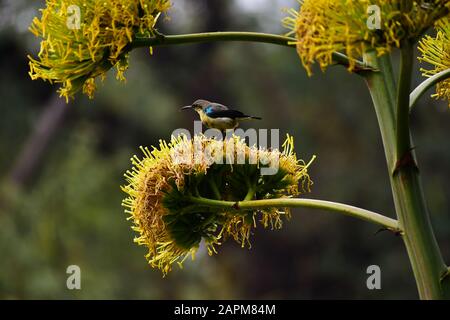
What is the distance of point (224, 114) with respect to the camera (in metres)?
4.31

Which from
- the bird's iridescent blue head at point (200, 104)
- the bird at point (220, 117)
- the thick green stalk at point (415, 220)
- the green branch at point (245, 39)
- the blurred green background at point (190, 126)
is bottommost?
the thick green stalk at point (415, 220)

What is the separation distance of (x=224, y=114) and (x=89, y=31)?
101cm

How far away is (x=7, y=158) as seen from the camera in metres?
23.0

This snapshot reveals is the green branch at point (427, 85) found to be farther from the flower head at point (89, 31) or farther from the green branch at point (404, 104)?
the flower head at point (89, 31)

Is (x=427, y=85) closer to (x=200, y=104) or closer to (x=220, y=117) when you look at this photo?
(x=220, y=117)

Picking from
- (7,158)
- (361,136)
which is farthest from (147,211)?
(361,136)

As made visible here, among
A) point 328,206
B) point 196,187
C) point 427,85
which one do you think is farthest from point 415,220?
point 196,187

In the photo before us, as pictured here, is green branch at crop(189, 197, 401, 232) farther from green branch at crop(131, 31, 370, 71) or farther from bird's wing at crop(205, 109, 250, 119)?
bird's wing at crop(205, 109, 250, 119)

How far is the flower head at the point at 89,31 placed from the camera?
139 inches

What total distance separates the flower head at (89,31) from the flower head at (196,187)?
596mm

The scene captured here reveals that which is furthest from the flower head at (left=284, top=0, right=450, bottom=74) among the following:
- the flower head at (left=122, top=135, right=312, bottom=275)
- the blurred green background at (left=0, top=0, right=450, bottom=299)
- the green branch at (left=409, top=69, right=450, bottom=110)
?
the blurred green background at (left=0, top=0, right=450, bottom=299)

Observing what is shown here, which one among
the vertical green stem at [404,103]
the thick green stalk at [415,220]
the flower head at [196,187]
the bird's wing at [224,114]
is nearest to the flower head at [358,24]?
the vertical green stem at [404,103]
